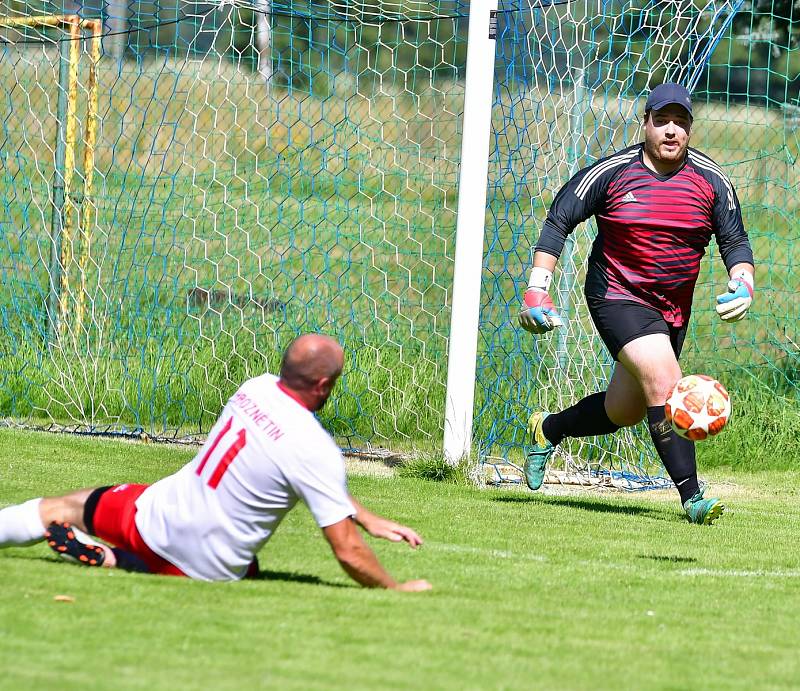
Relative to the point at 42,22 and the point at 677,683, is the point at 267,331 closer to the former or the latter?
the point at 42,22

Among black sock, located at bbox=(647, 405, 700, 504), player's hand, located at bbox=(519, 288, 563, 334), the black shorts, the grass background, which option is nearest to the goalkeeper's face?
the black shorts

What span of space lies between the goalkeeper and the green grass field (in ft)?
2.48

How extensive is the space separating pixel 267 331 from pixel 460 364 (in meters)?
2.55

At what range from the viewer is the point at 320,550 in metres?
5.80

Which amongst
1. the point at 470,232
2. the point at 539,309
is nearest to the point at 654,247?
the point at 539,309

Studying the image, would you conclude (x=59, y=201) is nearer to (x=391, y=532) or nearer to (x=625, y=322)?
(x=625, y=322)

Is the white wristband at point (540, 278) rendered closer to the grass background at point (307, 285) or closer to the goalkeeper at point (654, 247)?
the goalkeeper at point (654, 247)

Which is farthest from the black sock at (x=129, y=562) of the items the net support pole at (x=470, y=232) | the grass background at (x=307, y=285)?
the grass background at (x=307, y=285)

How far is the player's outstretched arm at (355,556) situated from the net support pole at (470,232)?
369cm

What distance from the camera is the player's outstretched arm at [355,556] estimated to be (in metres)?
4.54

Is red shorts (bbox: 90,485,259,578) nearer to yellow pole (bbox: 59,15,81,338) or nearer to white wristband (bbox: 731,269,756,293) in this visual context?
white wristband (bbox: 731,269,756,293)

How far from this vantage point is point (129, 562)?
16.1 ft

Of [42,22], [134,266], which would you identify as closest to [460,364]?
[134,266]

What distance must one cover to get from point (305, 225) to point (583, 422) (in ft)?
13.2
